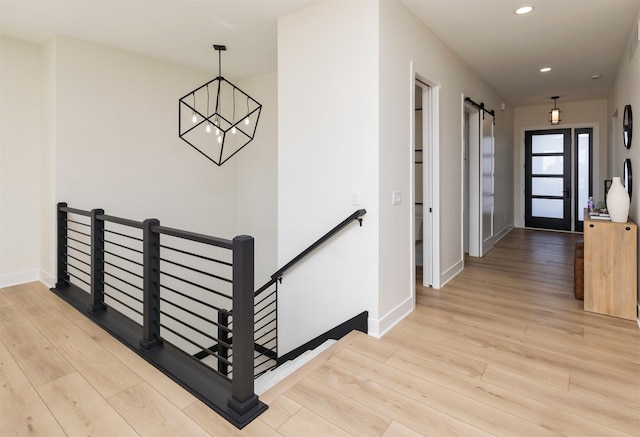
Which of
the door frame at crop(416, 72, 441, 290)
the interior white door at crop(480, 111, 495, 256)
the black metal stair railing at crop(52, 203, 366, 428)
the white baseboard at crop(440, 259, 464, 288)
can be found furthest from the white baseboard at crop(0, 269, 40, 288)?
the interior white door at crop(480, 111, 495, 256)

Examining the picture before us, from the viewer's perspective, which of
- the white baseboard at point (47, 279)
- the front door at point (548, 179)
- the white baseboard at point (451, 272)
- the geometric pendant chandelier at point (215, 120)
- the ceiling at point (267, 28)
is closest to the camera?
the ceiling at point (267, 28)

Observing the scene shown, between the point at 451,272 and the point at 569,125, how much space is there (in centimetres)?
542

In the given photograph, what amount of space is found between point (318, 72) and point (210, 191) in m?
2.79

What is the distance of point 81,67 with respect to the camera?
154 inches

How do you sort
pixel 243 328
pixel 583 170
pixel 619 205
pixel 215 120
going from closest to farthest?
1. pixel 243 328
2. pixel 619 205
3. pixel 215 120
4. pixel 583 170

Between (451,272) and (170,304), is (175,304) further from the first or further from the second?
(451,272)

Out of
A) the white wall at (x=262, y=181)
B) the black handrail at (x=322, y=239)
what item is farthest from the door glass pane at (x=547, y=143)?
the black handrail at (x=322, y=239)

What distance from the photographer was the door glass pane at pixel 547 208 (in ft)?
25.6

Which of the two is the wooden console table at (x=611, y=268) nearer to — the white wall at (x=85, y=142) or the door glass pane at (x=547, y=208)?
the white wall at (x=85, y=142)

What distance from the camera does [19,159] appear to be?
3955 millimetres

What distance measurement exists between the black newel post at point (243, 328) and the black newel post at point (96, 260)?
6.34ft

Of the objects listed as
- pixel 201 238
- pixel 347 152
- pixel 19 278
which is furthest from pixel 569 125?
pixel 19 278

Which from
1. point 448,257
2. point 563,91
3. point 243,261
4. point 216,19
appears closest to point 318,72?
point 216,19

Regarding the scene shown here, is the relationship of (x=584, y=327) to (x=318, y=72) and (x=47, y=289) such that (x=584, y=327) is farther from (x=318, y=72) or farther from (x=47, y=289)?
(x=47, y=289)
